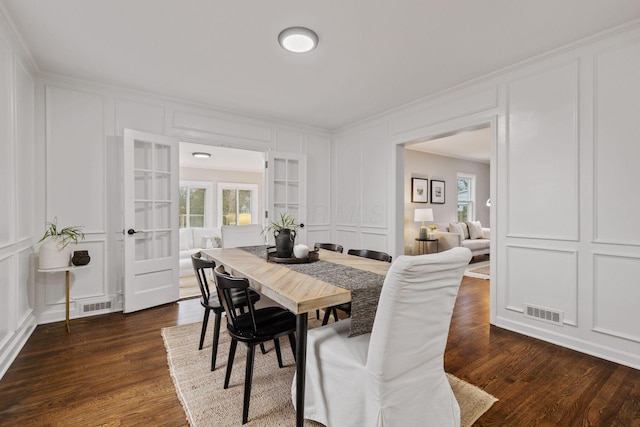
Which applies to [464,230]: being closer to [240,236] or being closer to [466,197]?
[466,197]

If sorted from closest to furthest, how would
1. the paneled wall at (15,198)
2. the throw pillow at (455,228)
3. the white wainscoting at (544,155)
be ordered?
the paneled wall at (15,198) → the white wainscoting at (544,155) → the throw pillow at (455,228)

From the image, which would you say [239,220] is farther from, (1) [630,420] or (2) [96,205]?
(1) [630,420]

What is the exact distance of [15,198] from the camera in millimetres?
2518

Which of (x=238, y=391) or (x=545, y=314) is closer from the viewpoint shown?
(x=238, y=391)

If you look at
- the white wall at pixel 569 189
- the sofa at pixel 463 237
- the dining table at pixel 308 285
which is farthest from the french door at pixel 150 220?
the sofa at pixel 463 237

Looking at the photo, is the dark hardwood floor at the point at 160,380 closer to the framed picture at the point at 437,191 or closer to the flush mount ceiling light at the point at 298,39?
the flush mount ceiling light at the point at 298,39

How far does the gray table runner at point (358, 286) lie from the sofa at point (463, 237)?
15.8ft

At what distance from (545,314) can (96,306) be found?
449 centimetres

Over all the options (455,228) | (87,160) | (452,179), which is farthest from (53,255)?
(452,179)

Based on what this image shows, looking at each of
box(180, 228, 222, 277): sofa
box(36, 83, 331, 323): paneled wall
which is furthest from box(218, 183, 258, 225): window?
box(36, 83, 331, 323): paneled wall

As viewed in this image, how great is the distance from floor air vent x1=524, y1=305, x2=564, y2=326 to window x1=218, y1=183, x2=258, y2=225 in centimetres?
708

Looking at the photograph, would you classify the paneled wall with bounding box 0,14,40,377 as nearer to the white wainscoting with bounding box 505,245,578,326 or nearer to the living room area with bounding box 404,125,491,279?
the white wainscoting with bounding box 505,245,578,326

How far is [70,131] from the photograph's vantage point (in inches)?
128

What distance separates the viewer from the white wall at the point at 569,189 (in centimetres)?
232
